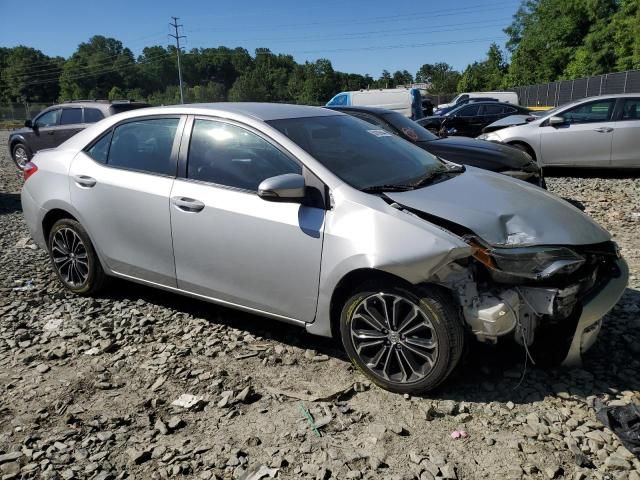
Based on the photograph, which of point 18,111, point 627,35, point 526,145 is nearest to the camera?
point 526,145

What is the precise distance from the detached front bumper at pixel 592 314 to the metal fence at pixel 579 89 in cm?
2695

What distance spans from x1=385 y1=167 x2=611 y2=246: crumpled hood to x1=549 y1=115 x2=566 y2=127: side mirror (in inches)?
270

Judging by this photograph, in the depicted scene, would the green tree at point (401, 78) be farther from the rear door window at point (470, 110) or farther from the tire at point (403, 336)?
the tire at point (403, 336)

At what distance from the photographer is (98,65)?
112188 mm

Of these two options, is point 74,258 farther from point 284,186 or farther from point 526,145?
point 526,145

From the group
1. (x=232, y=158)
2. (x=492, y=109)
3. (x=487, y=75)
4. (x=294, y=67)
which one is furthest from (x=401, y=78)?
(x=232, y=158)

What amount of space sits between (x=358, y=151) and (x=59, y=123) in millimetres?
11341

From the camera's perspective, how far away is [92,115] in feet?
39.5

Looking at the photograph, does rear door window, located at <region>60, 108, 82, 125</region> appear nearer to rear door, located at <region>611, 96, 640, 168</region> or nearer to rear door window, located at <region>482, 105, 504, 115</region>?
rear door, located at <region>611, 96, 640, 168</region>

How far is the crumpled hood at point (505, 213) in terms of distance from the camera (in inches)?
116

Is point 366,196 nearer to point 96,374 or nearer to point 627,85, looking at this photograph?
point 96,374

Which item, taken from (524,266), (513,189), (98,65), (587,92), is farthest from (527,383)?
(98,65)

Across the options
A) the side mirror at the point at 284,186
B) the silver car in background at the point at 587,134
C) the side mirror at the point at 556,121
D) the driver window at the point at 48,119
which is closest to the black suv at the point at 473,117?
the silver car in background at the point at 587,134

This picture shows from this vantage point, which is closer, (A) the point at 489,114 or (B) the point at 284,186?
(B) the point at 284,186
